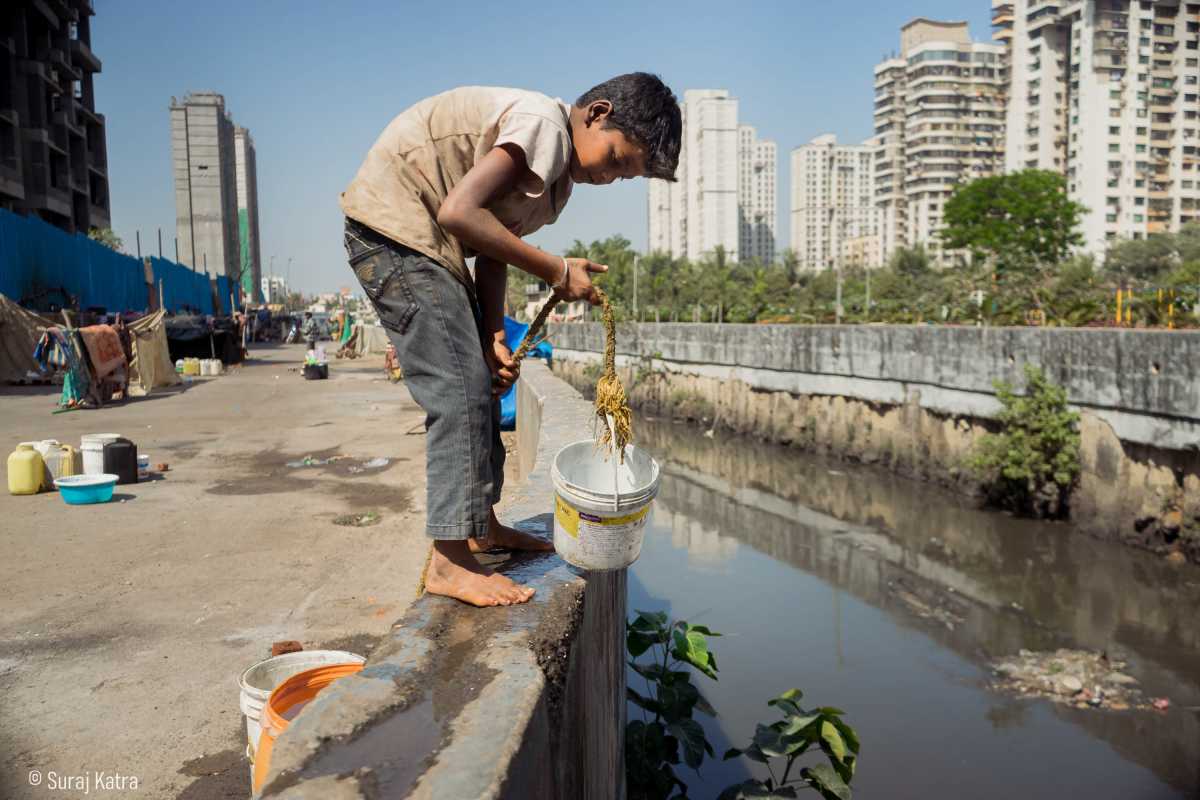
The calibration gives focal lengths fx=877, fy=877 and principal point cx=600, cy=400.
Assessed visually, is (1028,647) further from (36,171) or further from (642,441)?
(36,171)

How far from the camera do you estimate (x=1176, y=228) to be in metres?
76.9

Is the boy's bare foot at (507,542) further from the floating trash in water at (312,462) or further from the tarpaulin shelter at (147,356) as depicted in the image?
the tarpaulin shelter at (147,356)

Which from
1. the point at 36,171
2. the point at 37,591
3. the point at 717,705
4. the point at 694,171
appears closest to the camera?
the point at 37,591

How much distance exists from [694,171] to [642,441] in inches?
3486

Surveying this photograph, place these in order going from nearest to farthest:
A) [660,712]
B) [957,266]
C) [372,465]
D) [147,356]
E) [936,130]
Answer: [660,712] < [372,465] < [147,356] < [957,266] < [936,130]

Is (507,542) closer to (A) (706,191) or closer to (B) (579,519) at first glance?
(B) (579,519)

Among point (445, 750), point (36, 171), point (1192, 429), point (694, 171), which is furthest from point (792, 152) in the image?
point (445, 750)

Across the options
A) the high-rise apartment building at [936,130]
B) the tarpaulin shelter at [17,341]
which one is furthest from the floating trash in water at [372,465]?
the high-rise apartment building at [936,130]

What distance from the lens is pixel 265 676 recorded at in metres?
2.29

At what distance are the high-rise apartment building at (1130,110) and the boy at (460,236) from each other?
83.1 m

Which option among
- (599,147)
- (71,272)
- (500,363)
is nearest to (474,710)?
(500,363)

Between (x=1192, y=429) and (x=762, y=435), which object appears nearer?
(x=1192, y=429)

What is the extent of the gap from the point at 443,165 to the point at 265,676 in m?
1.43

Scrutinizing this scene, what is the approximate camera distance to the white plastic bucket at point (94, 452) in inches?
251
